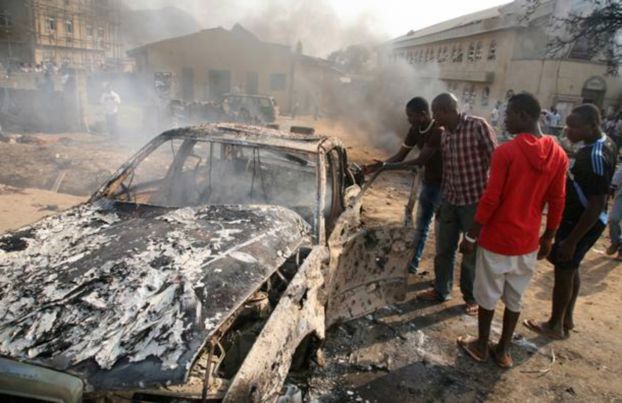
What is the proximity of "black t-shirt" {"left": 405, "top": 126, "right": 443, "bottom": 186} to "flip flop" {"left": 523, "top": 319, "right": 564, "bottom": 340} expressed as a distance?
159 centimetres

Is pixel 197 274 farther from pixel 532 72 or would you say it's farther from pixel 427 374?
pixel 532 72

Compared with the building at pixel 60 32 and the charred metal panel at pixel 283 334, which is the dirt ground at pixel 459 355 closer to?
the charred metal panel at pixel 283 334

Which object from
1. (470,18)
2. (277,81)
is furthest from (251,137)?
(470,18)

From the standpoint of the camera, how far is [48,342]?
5.72 ft

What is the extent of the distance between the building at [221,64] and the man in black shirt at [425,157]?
69.3ft

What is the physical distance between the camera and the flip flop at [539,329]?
389 centimetres

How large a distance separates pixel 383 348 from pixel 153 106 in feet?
44.7

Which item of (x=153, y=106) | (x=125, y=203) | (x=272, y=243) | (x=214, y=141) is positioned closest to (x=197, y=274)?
(x=272, y=243)

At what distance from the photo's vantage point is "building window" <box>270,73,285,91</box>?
85.7ft

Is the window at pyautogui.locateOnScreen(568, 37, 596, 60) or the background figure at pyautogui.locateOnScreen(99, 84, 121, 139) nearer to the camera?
the background figure at pyautogui.locateOnScreen(99, 84, 121, 139)

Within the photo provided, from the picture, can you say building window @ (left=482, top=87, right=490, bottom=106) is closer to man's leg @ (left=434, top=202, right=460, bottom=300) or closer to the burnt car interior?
man's leg @ (left=434, top=202, right=460, bottom=300)

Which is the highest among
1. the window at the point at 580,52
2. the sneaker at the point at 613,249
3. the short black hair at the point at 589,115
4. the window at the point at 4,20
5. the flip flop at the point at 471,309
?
the window at the point at 4,20

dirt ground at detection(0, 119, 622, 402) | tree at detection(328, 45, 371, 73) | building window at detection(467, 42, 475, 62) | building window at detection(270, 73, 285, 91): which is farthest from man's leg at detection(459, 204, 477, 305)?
tree at detection(328, 45, 371, 73)

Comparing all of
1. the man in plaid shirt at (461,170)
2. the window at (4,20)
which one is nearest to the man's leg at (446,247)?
the man in plaid shirt at (461,170)
